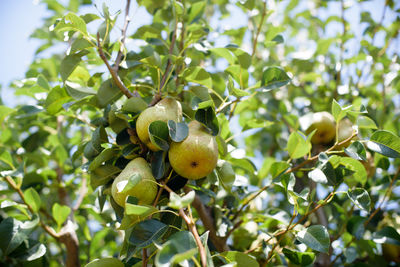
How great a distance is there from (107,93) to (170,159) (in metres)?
0.39

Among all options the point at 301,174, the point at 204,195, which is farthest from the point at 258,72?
the point at 204,195

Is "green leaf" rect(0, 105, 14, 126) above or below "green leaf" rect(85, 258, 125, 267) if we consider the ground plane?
above

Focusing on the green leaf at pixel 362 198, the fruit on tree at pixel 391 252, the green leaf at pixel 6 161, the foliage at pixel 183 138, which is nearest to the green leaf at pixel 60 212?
the foliage at pixel 183 138

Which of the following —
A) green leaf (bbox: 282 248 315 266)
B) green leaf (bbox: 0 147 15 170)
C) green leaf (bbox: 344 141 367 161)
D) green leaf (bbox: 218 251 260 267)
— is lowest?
green leaf (bbox: 282 248 315 266)

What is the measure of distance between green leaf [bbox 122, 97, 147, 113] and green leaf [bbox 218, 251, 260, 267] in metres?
0.53

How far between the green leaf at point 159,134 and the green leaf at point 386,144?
2.27ft

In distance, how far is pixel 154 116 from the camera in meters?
1.09

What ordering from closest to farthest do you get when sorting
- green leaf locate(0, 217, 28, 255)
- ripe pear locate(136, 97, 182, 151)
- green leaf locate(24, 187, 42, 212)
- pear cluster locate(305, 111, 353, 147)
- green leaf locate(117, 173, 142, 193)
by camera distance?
1. green leaf locate(117, 173, 142, 193)
2. ripe pear locate(136, 97, 182, 151)
3. green leaf locate(0, 217, 28, 255)
4. green leaf locate(24, 187, 42, 212)
5. pear cluster locate(305, 111, 353, 147)

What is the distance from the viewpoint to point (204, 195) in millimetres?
1496

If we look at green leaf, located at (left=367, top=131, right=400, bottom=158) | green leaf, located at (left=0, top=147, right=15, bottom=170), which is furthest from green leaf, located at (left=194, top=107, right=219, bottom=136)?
green leaf, located at (left=0, top=147, right=15, bottom=170)

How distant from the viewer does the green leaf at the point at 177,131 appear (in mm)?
988

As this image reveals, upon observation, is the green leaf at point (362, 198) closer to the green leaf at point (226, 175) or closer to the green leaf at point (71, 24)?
the green leaf at point (226, 175)

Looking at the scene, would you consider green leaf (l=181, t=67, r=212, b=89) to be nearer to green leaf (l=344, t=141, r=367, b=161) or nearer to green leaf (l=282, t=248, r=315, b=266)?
green leaf (l=344, t=141, r=367, b=161)

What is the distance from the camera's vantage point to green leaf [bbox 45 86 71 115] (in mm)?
1335
